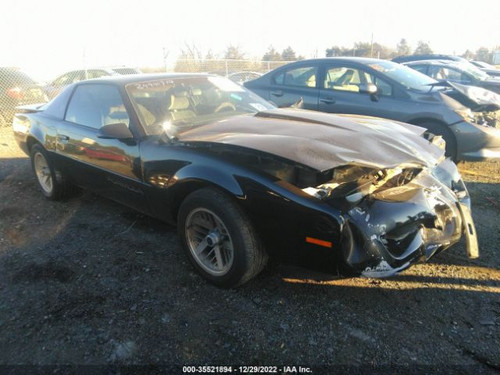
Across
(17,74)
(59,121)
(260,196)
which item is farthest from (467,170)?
(17,74)

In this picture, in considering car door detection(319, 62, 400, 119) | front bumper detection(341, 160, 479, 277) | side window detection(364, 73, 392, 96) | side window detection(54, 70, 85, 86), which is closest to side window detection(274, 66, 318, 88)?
car door detection(319, 62, 400, 119)

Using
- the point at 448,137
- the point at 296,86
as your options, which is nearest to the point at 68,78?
the point at 296,86

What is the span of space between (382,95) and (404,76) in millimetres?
564

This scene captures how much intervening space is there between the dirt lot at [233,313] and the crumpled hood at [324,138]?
3.13ft

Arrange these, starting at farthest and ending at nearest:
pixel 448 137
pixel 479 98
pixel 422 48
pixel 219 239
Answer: pixel 422 48 → pixel 479 98 → pixel 448 137 → pixel 219 239

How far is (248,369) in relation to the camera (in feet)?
6.61

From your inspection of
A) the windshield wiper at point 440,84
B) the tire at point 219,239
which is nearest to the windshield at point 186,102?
the tire at point 219,239

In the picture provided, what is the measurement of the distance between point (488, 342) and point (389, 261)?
27.3 inches

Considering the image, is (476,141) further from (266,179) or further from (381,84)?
(266,179)

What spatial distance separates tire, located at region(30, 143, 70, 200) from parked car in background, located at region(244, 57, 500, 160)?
2.73 m

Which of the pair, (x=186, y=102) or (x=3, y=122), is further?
(x=3, y=122)

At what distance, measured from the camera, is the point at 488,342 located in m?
2.13

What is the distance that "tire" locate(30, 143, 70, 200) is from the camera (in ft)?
14.3

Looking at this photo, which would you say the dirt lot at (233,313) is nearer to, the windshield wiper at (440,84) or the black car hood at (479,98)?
the black car hood at (479,98)
